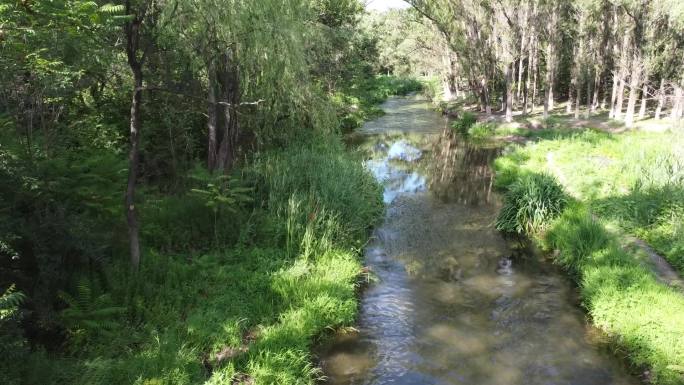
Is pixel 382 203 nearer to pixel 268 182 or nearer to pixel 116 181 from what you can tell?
pixel 268 182

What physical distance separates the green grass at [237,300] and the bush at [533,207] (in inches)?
150

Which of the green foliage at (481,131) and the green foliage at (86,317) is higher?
the green foliage at (481,131)

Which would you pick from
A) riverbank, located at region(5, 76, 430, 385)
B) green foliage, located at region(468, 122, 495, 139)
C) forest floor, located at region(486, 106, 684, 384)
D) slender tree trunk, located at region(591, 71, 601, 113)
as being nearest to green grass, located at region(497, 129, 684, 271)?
forest floor, located at region(486, 106, 684, 384)

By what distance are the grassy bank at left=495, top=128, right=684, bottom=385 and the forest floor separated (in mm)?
15

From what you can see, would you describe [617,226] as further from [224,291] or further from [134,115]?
[134,115]

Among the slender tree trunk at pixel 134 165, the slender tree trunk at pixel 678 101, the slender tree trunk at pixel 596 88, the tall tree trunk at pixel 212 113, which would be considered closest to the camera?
the slender tree trunk at pixel 134 165

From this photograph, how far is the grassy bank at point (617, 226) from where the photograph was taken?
22.1 ft

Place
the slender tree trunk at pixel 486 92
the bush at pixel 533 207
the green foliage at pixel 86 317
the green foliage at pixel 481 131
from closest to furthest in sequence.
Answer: the green foliage at pixel 86 317 < the bush at pixel 533 207 < the green foliage at pixel 481 131 < the slender tree trunk at pixel 486 92

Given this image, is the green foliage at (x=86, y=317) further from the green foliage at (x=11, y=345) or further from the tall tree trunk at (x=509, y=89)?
the tall tree trunk at (x=509, y=89)

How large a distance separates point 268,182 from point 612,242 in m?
7.17

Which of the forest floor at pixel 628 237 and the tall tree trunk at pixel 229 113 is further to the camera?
the tall tree trunk at pixel 229 113

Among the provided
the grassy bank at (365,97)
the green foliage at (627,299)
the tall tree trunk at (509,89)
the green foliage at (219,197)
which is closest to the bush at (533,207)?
the green foliage at (627,299)

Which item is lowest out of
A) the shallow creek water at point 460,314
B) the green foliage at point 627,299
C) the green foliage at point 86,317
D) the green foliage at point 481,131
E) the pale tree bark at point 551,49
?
the shallow creek water at point 460,314

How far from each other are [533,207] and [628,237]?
236 centimetres
